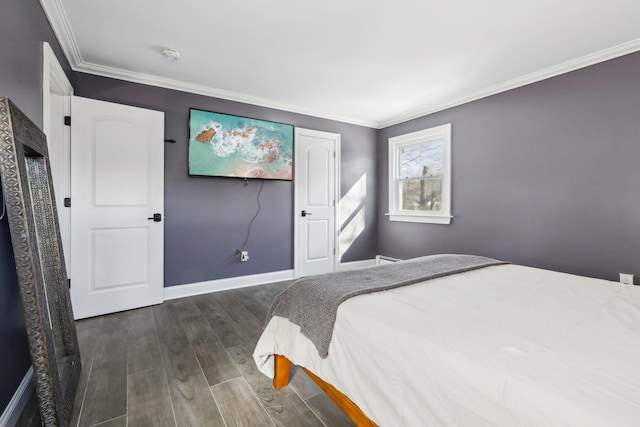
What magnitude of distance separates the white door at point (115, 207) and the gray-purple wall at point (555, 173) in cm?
352

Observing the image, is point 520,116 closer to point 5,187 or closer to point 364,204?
point 364,204

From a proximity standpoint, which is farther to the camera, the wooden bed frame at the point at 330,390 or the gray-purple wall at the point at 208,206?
the gray-purple wall at the point at 208,206

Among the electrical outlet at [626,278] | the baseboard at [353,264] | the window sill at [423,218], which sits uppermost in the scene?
the window sill at [423,218]

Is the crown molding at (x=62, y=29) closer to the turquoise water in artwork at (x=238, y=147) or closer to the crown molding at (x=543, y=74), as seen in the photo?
the turquoise water in artwork at (x=238, y=147)

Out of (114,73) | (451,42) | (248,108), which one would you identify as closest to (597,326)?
(451,42)

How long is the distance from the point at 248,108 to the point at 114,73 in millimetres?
1400

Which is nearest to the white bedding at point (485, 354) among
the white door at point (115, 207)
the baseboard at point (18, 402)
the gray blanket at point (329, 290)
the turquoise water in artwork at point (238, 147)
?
the gray blanket at point (329, 290)

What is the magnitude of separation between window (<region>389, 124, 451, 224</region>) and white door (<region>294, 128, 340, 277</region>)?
958mm

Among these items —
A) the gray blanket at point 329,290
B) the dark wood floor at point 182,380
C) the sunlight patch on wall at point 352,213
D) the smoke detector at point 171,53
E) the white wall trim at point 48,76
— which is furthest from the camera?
the sunlight patch on wall at point 352,213

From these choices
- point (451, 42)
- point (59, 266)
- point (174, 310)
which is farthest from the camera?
point (174, 310)

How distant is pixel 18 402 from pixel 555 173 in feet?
14.1

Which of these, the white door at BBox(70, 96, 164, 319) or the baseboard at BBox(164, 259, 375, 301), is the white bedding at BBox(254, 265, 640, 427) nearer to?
the baseboard at BBox(164, 259, 375, 301)

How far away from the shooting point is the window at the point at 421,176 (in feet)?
12.8

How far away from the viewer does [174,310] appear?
2.89 meters
